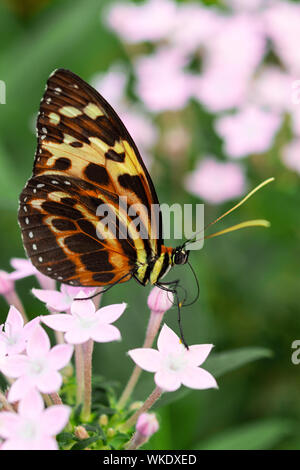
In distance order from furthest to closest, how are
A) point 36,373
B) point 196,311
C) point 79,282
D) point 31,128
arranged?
point 31,128, point 196,311, point 79,282, point 36,373

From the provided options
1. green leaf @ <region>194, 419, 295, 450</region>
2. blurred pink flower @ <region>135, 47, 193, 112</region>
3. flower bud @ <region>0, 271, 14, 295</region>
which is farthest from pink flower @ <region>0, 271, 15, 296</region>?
blurred pink flower @ <region>135, 47, 193, 112</region>

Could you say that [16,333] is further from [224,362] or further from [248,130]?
[248,130]

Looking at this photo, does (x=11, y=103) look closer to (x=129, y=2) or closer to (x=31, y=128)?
(x=31, y=128)

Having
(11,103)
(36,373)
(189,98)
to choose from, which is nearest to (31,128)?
(11,103)

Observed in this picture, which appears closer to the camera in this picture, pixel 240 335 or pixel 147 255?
pixel 147 255

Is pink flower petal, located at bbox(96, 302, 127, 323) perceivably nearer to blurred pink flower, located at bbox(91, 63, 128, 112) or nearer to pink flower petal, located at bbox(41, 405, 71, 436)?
pink flower petal, located at bbox(41, 405, 71, 436)

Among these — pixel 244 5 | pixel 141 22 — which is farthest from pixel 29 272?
pixel 244 5
